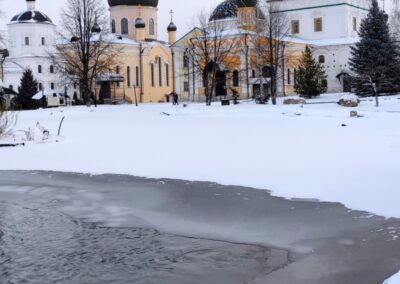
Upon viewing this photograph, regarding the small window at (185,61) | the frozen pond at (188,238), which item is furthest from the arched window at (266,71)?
the frozen pond at (188,238)

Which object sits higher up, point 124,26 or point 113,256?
point 124,26

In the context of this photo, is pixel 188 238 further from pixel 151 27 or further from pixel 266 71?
pixel 151 27

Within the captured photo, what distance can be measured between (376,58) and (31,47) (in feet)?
171

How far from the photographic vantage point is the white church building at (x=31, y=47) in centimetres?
8206

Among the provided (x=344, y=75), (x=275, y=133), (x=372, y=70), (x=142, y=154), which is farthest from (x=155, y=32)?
(x=142, y=154)

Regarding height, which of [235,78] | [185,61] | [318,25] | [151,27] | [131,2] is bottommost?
[235,78]

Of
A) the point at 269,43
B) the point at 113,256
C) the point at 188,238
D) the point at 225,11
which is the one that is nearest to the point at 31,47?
the point at 225,11

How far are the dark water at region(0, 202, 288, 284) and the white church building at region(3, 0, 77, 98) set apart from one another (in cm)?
7574

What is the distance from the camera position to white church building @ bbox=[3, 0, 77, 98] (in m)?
82.1

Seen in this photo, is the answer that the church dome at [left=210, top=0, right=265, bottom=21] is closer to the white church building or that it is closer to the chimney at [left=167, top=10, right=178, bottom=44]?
the chimney at [left=167, top=10, right=178, bottom=44]

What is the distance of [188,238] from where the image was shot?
7910 millimetres

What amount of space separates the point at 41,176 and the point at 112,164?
78.1 inches

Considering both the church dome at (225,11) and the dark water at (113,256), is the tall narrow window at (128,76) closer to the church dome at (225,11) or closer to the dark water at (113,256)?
the church dome at (225,11)

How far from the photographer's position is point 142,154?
16.9 m
